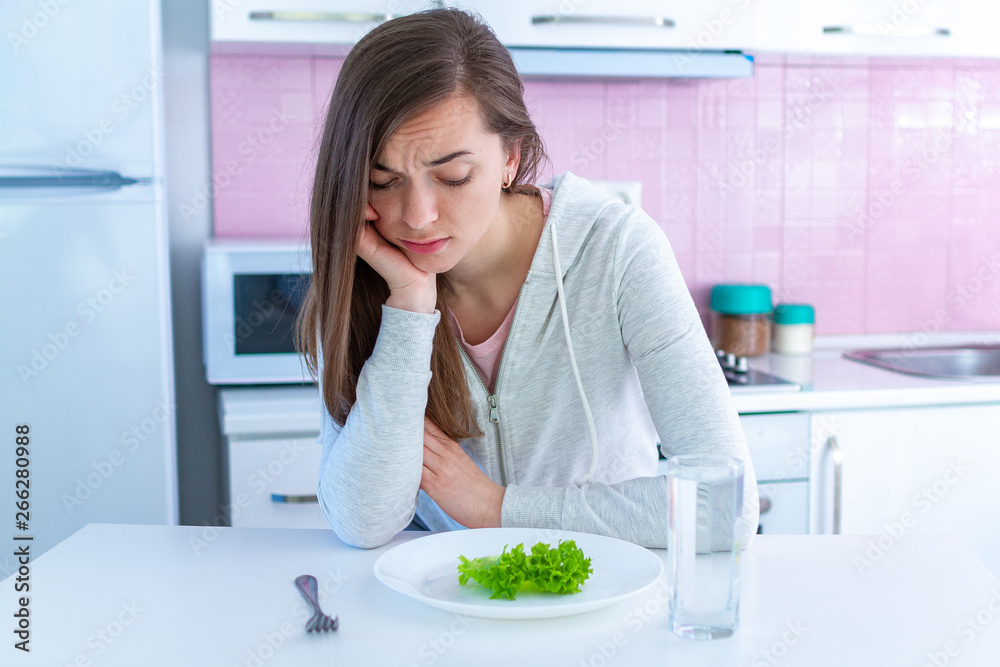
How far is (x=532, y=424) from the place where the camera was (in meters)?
1.21

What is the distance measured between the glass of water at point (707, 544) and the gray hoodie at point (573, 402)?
227 mm

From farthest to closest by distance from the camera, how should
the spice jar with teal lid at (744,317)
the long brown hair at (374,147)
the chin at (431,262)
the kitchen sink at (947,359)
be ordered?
the kitchen sink at (947,359)
the spice jar with teal lid at (744,317)
the chin at (431,262)
the long brown hair at (374,147)

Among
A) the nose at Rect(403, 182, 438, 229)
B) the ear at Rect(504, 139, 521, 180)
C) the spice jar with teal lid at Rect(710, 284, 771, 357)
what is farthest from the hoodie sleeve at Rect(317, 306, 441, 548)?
the spice jar with teal lid at Rect(710, 284, 771, 357)

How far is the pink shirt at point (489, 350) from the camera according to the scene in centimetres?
121

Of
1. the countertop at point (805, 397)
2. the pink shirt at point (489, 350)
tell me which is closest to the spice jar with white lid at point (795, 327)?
the countertop at point (805, 397)

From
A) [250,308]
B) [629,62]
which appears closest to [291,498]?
[250,308]

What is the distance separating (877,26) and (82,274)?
1910 mm

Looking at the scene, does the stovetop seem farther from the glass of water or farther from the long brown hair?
the glass of water

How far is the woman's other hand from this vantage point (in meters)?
1.07

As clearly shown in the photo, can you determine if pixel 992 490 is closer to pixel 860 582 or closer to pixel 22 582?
pixel 860 582

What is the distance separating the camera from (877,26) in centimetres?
213

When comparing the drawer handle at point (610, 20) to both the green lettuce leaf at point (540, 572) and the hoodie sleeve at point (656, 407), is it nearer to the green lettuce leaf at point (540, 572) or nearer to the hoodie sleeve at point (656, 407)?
the hoodie sleeve at point (656, 407)

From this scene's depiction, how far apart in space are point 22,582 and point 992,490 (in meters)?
2.06

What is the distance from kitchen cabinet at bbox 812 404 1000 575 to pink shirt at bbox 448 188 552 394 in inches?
43.3
